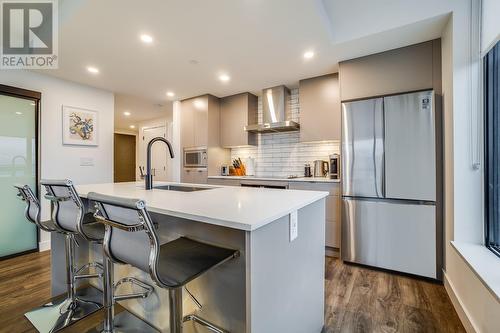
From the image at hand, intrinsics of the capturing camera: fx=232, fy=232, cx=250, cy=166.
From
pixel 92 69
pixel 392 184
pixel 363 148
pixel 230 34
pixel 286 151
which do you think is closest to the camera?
pixel 230 34

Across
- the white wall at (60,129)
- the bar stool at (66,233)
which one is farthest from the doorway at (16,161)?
the bar stool at (66,233)

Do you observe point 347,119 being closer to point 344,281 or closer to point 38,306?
point 344,281

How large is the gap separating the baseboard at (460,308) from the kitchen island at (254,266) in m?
0.97

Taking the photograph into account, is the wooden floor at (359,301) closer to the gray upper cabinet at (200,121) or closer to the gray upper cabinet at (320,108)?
the gray upper cabinet at (320,108)

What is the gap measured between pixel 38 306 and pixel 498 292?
10.1ft

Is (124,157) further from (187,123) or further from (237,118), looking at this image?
(237,118)

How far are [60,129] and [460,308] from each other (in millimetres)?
4956

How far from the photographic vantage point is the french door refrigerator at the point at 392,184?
2295 millimetres

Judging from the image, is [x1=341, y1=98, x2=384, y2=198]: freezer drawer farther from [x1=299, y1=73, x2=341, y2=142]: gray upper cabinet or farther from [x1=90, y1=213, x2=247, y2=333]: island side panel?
[x1=90, y1=213, x2=247, y2=333]: island side panel

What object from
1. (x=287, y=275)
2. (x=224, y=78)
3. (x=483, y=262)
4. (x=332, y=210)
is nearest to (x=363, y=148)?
(x=332, y=210)

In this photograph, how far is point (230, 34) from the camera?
2301mm

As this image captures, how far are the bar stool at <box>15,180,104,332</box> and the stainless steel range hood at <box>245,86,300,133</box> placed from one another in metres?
2.62

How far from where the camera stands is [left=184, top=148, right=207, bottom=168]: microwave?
13.8 ft

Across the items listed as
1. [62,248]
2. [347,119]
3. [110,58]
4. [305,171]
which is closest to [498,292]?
[347,119]
